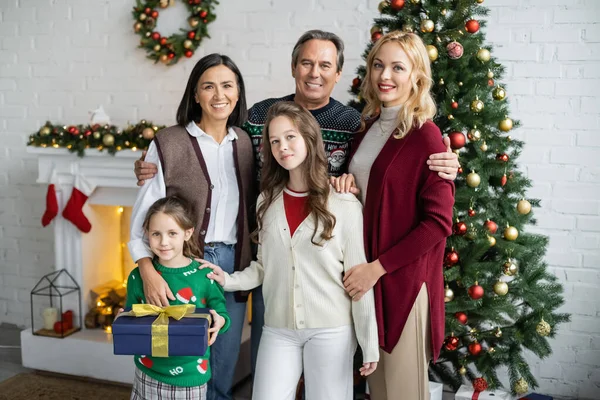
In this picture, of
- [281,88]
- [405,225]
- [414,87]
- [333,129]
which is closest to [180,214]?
[333,129]

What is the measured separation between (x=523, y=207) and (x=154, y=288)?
1.53m

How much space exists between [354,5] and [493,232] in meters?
1.52

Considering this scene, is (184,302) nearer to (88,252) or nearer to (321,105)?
(321,105)

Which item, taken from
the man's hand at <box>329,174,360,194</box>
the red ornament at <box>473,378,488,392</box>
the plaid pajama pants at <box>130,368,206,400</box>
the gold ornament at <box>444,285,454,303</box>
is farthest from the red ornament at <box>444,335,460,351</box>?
the plaid pajama pants at <box>130,368,206,400</box>

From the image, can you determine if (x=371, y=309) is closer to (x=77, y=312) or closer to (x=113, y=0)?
(x=77, y=312)

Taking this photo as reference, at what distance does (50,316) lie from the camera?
365 centimetres

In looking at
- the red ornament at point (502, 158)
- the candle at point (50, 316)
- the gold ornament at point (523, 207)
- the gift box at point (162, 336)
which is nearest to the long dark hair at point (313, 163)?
the gift box at point (162, 336)

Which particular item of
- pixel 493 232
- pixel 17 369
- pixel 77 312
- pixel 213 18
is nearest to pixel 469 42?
pixel 493 232

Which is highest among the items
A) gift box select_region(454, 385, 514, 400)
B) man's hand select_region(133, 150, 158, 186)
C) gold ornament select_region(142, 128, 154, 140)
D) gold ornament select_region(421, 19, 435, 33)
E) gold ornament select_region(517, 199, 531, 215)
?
gold ornament select_region(421, 19, 435, 33)

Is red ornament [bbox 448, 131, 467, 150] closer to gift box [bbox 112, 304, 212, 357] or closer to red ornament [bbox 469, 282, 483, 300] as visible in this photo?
red ornament [bbox 469, 282, 483, 300]

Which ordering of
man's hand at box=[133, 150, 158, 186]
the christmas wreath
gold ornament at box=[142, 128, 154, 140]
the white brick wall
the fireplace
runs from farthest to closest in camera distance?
1. the christmas wreath
2. the fireplace
3. gold ornament at box=[142, 128, 154, 140]
4. the white brick wall
5. man's hand at box=[133, 150, 158, 186]

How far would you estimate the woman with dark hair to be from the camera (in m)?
2.21

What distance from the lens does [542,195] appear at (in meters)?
3.21

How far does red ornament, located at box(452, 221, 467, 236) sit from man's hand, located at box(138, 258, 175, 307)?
3.79 ft
